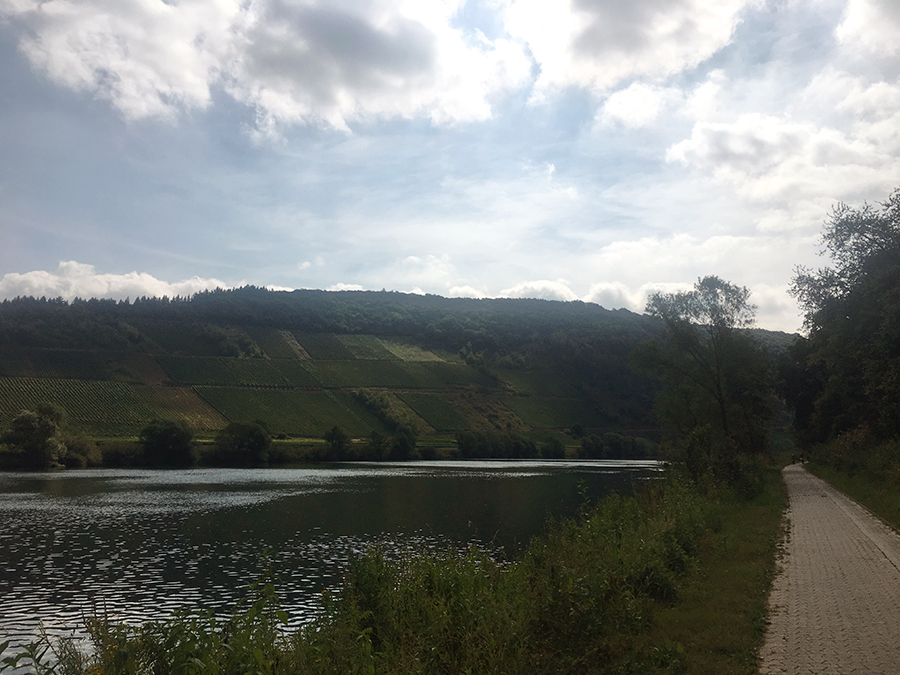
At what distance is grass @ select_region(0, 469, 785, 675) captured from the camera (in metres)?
Answer: 7.74

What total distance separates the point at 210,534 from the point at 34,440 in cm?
5661

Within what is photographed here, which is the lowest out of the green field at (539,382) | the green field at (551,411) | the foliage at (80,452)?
the foliage at (80,452)

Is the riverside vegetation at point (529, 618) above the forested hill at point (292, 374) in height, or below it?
below

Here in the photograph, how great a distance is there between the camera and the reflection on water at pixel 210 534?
60.4 ft

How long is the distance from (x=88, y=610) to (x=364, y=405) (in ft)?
370

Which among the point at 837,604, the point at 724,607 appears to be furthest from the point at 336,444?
the point at 837,604

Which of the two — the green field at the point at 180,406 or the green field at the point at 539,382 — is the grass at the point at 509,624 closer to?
the green field at the point at 180,406

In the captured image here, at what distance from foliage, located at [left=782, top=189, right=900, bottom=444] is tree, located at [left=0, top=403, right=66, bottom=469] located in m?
77.1

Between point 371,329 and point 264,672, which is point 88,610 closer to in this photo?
point 264,672

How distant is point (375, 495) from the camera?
154 ft

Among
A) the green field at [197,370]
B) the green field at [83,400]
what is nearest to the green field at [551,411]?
the green field at [197,370]

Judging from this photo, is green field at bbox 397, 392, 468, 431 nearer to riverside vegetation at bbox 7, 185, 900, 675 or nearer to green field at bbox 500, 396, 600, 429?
green field at bbox 500, 396, 600, 429

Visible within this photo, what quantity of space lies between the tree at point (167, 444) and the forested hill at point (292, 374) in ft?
31.7

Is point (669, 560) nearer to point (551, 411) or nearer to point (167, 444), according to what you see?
point (167, 444)
